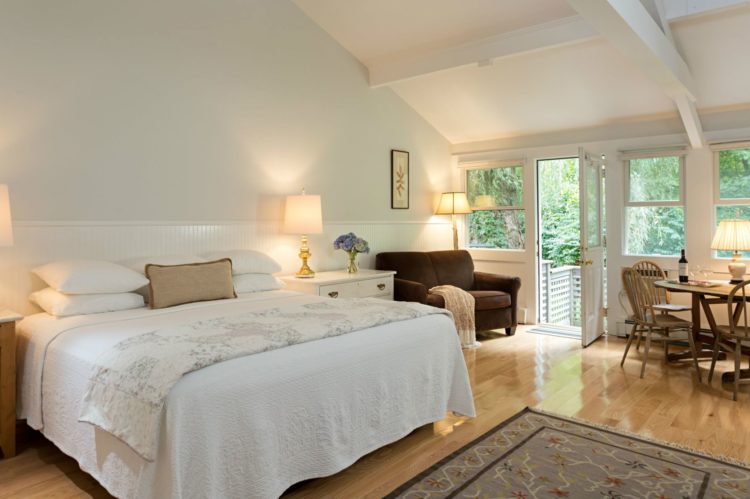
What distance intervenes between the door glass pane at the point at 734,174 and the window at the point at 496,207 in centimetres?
192

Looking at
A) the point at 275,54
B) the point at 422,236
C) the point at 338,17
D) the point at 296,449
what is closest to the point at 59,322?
the point at 296,449

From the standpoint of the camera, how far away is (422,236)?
20.2 feet

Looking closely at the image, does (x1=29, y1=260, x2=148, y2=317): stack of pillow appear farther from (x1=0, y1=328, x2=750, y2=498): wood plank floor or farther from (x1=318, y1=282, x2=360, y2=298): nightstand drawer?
(x1=318, y1=282, x2=360, y2=298): nightstand drawer

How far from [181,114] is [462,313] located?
2958 mm

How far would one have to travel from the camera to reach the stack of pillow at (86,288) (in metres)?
2.90

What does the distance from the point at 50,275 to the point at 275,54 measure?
8.33 feet

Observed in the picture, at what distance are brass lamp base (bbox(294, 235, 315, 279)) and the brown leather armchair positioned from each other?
0.91m

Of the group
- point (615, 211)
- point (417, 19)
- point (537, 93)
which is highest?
point (417, 19)

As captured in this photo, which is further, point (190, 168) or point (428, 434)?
point (190, 168)

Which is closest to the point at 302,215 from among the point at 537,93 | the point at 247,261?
the point at 247,261

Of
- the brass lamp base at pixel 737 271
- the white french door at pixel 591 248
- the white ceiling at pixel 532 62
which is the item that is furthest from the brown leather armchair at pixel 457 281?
the brass lamp base at pixel 737 271

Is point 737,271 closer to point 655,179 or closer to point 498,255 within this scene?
point 655,179

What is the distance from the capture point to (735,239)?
4297 millimetres

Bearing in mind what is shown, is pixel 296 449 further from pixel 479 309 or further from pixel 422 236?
pixel 422 236
